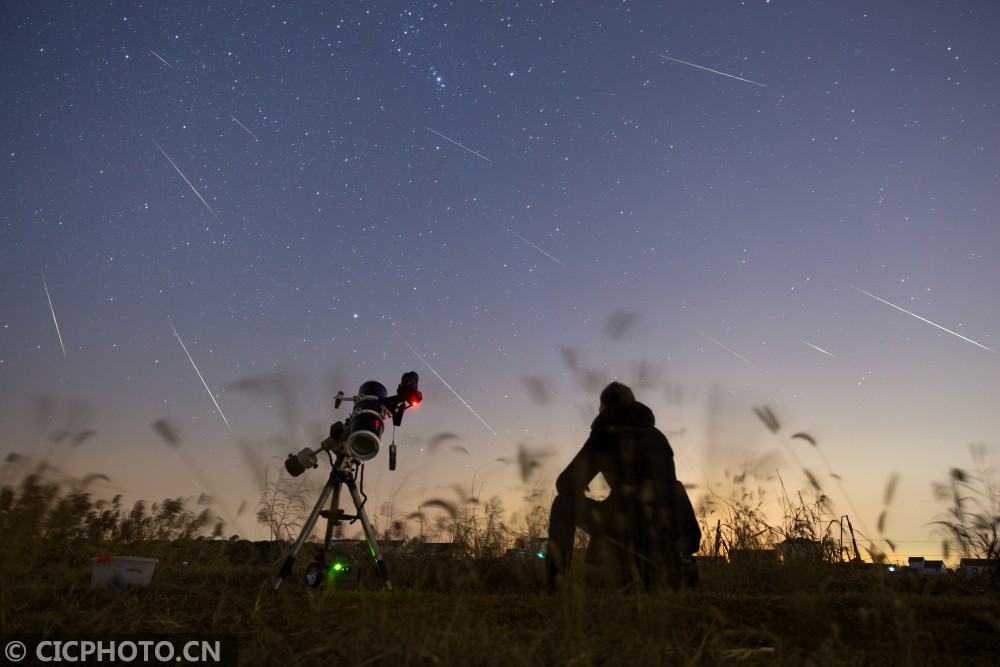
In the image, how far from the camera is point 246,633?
3492 millimetres

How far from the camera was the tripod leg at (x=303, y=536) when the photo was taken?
4911 mm

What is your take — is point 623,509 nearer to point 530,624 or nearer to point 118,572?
point 530,624

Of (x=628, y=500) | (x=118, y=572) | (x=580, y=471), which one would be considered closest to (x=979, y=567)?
(x=628, y=500)

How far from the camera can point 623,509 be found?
18.1ft

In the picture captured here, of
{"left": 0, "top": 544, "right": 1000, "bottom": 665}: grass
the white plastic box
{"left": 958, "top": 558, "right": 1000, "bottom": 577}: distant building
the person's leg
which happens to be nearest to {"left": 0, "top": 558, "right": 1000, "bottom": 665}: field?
{"left": 0, "top": 544, "right": 1000, "bottom": 665}: grass

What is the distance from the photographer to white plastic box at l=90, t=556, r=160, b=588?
4.83m

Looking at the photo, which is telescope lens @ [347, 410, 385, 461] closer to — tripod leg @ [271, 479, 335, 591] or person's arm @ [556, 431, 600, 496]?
tripod leg @ [271, 479, 335, 591]

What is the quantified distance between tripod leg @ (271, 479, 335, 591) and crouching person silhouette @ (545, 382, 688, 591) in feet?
6.12

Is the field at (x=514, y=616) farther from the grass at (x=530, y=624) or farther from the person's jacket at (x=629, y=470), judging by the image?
the person's jacket at (x=629, y=470)

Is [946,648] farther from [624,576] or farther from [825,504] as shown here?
[825,504]

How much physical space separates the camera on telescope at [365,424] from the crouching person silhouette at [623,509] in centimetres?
145

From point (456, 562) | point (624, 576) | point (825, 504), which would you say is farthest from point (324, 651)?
point (825, 504)

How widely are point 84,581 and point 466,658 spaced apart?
395 cm

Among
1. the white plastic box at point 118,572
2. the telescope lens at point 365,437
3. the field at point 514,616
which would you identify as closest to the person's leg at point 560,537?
the field at point 514,616
